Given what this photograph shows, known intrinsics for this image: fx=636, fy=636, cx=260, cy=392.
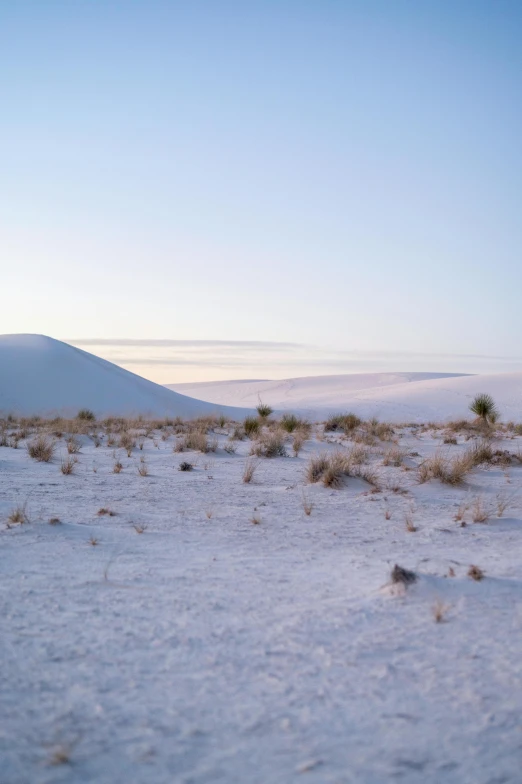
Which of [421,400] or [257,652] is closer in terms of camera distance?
[257,652]

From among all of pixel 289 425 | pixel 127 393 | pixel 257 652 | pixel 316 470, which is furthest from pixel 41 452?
pixel 127 393

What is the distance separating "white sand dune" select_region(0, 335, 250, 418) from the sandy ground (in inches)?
1361

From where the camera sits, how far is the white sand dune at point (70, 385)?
41688 millimetres

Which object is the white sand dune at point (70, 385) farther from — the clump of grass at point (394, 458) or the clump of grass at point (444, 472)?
the clump of grass at point (444, 472)

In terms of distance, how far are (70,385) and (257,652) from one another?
44.9 meters

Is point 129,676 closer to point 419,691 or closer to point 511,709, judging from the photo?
point 419,691

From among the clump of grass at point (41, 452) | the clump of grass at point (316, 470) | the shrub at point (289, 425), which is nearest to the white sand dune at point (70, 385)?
the shrub at point (289, 425)

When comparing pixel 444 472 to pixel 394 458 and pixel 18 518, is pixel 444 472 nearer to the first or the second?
pixel 394 458

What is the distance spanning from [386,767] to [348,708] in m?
0.38

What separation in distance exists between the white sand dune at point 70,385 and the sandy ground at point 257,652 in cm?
3456

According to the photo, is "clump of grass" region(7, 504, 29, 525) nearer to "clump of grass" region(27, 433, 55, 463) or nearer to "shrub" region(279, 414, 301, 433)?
"clump of grass" region(27, 433, 55, 463)

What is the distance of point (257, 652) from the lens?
298 cm

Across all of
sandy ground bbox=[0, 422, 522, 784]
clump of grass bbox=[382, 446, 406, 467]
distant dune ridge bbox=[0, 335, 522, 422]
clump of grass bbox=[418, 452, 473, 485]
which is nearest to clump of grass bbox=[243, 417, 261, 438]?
clump of grass bbox=[382, 446, 406, 467]

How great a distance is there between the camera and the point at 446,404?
196 ft
